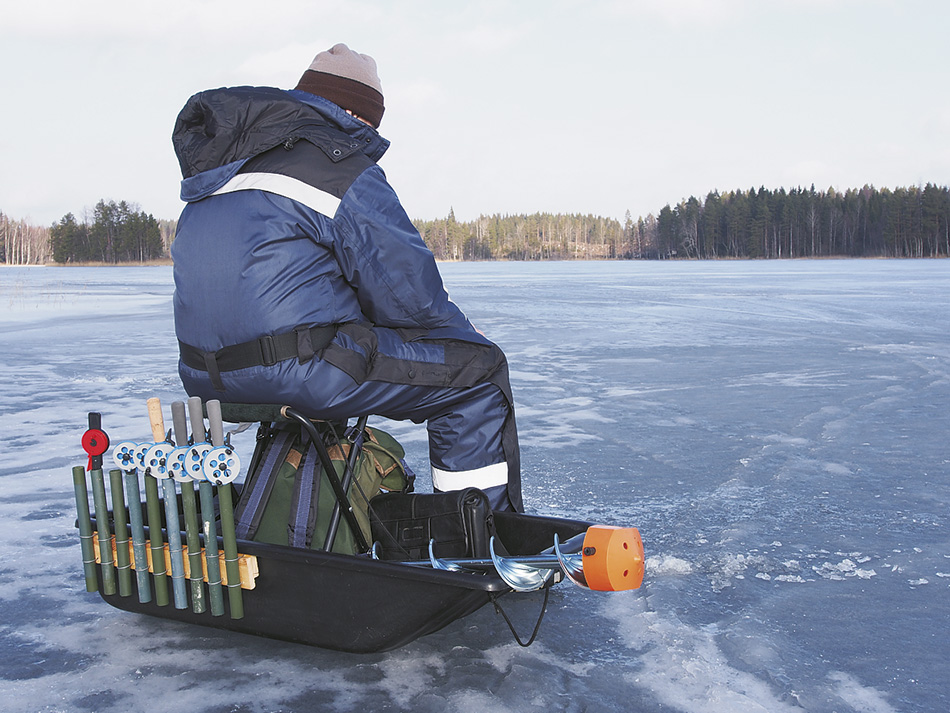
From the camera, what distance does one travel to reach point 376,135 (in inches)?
92.6

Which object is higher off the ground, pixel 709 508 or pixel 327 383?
pixel 327 383

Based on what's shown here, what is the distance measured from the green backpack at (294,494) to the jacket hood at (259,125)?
0.75 m

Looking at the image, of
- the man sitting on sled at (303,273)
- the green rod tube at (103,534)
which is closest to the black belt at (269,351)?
the man sitting on sled at (303,273)

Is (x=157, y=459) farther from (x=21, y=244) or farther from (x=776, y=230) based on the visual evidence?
(x=21, y=244)

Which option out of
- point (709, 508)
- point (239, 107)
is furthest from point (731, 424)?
point (239, 107)

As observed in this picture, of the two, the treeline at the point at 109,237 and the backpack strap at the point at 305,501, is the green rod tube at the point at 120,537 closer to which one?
the backpack strap at the point at 305,501

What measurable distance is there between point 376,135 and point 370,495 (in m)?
1.05

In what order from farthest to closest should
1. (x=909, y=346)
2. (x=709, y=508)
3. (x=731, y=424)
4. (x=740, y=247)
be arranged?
(x=740, y=247)
(x=909, y=346)
(x=731, y=424)
(x=709, y=508)

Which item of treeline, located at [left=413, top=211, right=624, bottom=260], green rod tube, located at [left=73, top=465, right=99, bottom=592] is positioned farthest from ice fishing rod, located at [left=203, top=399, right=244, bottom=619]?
treeline, located at [left=413, top=211, right=624, bottom=260]

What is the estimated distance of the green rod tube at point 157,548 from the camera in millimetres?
2094

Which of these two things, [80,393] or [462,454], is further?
[80,393]

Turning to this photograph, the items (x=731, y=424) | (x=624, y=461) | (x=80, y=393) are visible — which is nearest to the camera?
(x=624, y=461)

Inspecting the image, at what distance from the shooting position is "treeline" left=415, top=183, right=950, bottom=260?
90.7 meters

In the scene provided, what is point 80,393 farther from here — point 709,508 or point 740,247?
point 740,247
